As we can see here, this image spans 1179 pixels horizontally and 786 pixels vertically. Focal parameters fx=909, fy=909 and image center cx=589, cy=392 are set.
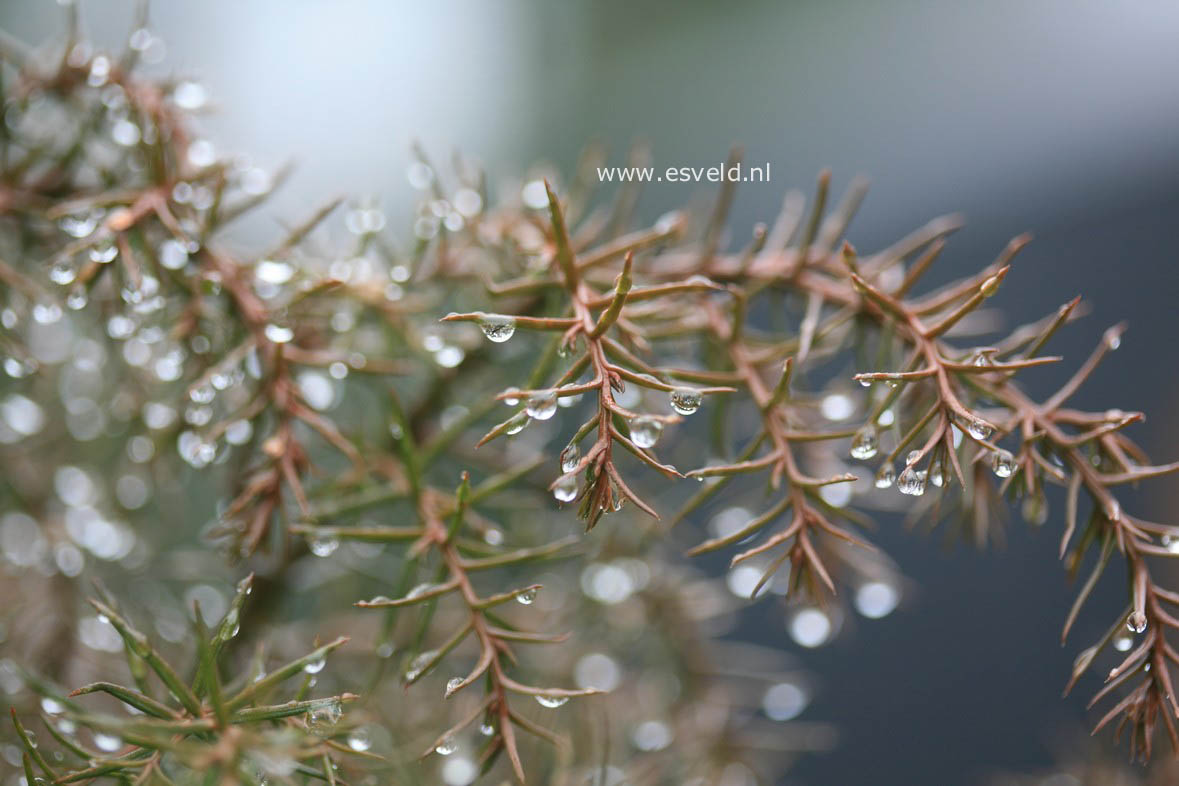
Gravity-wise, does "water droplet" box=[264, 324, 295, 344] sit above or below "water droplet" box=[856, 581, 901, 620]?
above

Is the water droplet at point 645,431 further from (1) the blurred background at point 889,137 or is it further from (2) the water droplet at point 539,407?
(1) the blurred background at point 889,137

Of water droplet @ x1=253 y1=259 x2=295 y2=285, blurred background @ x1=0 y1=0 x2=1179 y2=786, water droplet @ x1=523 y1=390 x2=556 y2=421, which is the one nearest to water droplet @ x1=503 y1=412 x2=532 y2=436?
water droplet @ x1=523 y1=390 x2=556 y2=421

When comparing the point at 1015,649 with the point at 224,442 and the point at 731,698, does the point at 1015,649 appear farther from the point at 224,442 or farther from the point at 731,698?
the point at 224,442

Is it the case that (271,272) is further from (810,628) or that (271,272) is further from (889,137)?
(889,137)

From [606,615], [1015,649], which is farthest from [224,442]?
[1015,649]

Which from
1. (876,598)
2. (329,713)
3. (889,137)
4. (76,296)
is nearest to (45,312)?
(76,296)

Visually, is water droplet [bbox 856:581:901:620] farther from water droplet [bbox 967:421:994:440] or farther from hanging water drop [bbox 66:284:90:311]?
hanging water drop [bbox 66:284:90:311]

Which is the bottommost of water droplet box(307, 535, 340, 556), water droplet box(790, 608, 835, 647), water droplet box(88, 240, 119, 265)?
water droplet box(790, 608, 835, 647)
